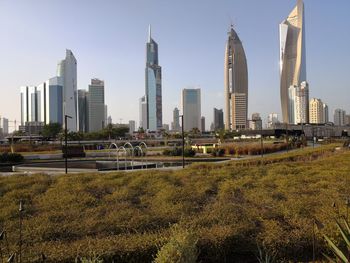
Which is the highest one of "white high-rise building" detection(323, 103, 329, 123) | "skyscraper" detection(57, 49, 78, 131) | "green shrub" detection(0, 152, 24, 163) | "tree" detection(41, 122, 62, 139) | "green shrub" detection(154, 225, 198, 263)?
"skyscraper" detection(57, 49, 78, 131)

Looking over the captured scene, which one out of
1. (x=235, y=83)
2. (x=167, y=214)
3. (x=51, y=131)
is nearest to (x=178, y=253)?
(x=167, y=214)

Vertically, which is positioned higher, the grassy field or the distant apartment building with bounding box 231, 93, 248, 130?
the distant apartment building with bounding box 231, 93, 248, 130

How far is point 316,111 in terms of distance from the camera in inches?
6831

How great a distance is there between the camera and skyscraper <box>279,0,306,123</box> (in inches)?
6127

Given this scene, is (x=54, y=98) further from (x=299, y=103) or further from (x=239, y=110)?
(x=299, y=103)

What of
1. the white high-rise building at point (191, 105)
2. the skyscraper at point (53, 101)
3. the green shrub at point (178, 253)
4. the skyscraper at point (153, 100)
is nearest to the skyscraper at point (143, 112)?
the skyscraper at point (153, 100)

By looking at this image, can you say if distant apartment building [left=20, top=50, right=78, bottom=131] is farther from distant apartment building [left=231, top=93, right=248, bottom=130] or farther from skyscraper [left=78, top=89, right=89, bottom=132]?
distant apartment building [left=231, top=93, right=248, bottom=130]

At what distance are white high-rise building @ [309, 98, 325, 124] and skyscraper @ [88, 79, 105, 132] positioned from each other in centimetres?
9662

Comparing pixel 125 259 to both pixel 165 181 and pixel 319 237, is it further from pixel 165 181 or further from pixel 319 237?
pixel 165 181

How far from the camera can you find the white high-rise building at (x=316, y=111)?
565 ft

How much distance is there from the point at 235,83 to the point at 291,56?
30.1m

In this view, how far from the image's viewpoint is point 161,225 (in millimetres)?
6715

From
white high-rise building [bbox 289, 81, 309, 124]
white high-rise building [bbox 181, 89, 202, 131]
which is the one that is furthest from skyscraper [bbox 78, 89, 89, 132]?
white high-rise building [bbox 289, 81, 309, 124]

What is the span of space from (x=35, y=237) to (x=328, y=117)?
210 metres
